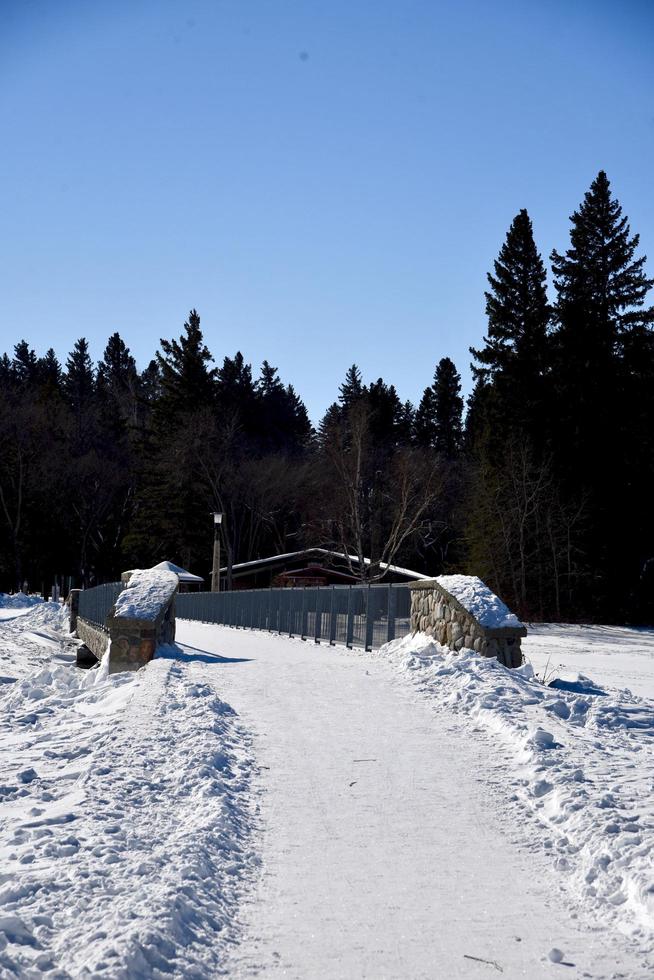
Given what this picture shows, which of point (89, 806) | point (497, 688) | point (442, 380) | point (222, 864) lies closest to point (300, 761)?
point (89, 806)

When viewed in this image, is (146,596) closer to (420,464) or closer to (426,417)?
(420,464)

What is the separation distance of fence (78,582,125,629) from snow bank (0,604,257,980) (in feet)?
46.6

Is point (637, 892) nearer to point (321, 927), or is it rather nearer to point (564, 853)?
point (564, 853)

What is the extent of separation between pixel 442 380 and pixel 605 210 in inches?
1844

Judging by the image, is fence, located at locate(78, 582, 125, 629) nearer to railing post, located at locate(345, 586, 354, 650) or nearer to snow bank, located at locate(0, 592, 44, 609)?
railing post, located at locate(345, 586, 354, 650)

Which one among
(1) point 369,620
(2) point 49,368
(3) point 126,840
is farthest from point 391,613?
(2) point 49,368

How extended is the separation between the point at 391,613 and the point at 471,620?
3.76m

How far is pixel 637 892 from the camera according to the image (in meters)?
5.15

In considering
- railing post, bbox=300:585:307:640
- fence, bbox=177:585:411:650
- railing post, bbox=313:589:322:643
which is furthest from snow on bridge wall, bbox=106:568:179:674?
railing post, bbox=300:585:307:640

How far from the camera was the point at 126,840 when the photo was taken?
6.09 m

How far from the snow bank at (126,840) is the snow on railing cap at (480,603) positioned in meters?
4.63

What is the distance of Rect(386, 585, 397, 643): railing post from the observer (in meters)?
17.9

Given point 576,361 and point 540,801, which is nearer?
point 540,801

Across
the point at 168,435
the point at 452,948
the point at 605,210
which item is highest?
the point at 605,210
